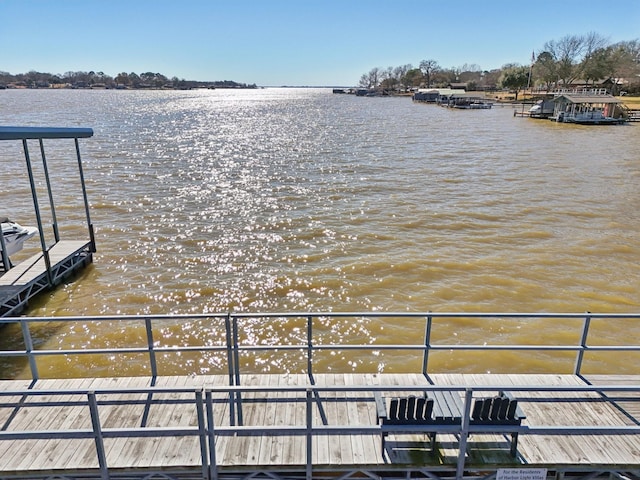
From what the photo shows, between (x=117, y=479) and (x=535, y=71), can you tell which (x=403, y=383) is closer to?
(x=117, y=479)

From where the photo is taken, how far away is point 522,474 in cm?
→ 534

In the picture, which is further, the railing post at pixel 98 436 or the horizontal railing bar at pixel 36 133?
the horizontal railing bar at pixel 36 133

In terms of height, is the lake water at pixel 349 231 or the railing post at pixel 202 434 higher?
the railing post at pixel 202 434

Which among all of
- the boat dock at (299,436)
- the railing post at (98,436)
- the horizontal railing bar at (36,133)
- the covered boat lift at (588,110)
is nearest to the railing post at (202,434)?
the boat dock at (299,436)

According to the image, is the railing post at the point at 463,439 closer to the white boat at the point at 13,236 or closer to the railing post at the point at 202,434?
the railing post at the point at 202,434

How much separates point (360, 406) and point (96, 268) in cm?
1179

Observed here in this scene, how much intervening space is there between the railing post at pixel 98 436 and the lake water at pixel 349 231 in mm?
5754

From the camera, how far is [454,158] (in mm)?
35156

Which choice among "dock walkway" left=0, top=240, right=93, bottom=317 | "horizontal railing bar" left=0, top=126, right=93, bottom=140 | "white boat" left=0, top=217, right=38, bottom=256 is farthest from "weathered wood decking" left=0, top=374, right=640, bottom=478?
"white boat" left=0, top=217, right=38, bottom=256

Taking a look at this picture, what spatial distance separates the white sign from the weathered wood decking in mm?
52

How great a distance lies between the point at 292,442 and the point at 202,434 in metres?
1.21

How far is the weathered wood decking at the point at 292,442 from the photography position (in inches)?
209

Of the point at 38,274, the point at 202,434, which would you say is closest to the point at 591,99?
the point at 38,274

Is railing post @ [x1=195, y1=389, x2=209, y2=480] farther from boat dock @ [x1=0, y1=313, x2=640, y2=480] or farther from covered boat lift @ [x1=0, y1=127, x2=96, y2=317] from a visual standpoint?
covered boat lift @ [x1=0, y1=127, x2=96, y2=317]
